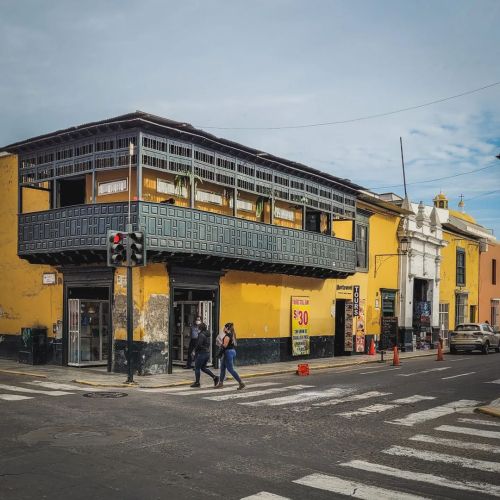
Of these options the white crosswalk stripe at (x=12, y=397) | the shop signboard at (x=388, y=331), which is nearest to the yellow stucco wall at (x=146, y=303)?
the white crosswalk stripe at (x=12, y=397)

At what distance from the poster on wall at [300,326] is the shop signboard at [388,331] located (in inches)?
297

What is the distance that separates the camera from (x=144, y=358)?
18.4 metres

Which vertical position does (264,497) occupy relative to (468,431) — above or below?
above

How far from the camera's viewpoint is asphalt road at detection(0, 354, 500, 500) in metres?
6.68

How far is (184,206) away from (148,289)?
3134mm

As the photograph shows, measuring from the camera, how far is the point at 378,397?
1433cm

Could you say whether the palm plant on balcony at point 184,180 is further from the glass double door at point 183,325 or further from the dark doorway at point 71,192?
the glass double door at point 183,325

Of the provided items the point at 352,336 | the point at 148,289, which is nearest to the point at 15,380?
the point at 148,289

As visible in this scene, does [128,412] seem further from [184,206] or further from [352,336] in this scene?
[352,336]

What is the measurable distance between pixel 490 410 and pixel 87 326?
14022 millimetres

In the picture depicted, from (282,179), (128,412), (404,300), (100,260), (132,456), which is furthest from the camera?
(404,300)

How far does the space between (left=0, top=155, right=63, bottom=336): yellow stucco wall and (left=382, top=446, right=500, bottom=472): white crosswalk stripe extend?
1561cm

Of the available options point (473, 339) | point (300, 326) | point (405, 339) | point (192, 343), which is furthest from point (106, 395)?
point (473, 339)

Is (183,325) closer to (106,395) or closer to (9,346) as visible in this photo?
(9,346)
